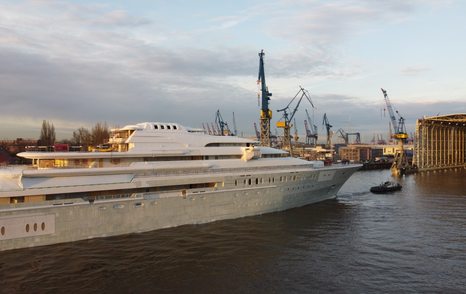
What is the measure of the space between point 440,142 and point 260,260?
363 feet

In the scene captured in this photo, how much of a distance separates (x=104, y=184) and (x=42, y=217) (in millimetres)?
4127

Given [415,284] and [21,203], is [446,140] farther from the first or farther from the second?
[21,203]

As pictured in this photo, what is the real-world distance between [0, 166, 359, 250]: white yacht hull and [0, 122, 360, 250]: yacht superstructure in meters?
0.06

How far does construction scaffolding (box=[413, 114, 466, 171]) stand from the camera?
104m

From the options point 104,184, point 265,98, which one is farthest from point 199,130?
point 265,98

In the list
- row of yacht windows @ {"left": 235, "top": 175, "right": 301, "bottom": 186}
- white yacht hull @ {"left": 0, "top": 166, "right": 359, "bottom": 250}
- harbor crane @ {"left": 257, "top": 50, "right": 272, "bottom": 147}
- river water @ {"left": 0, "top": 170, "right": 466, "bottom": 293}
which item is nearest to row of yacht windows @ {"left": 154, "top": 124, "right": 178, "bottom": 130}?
white yacht hull @ {"left": 0, "top": 166, "right": 359, "bottom": 250}

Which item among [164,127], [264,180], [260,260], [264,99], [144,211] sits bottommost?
[260,260]

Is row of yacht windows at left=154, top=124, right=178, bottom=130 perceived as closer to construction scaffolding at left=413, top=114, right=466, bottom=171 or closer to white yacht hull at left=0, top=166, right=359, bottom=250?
white yacht hull at left=0, top=166, right=359, bottom=250

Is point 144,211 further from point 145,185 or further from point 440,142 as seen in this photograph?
point 440,142

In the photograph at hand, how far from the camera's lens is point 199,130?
33.8 meters

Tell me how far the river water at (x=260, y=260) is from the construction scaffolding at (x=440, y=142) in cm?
8111

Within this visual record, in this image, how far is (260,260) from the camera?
21641 mm

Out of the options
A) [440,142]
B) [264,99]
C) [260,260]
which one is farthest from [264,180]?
[440,142]

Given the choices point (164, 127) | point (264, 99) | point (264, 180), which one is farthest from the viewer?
point (264, 99)
